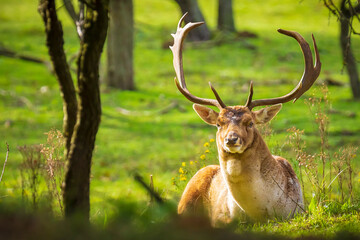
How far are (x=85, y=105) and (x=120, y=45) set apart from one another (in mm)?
14310

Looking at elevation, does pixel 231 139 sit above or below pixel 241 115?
below

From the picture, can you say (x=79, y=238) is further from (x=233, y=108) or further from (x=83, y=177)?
(x=233, y=108)

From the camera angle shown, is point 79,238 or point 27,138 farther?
point 27,138

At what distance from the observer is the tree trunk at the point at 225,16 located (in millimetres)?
26958

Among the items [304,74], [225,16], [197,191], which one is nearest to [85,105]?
[197,191]

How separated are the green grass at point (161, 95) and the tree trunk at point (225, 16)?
1.52 meters

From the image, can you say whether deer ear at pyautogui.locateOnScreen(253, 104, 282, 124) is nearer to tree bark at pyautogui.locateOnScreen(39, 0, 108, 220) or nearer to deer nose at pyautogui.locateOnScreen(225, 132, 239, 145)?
deer nose at pyautogui.locateOnScreen(225, 132, 239, 145)

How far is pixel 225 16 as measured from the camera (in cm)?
2723

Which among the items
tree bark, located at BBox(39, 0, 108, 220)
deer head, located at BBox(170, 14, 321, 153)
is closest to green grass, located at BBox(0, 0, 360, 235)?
deer head, located at BBox(170, 14, 321, 153)

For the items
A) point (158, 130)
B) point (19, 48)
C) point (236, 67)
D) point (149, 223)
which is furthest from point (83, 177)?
point (19, 48)

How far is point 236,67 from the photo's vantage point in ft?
73.2

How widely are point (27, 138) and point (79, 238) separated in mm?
11821

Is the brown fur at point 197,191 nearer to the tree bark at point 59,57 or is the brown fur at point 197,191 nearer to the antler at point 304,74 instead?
the antler at point 304,74

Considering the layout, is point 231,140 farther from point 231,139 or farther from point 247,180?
point 247,180
